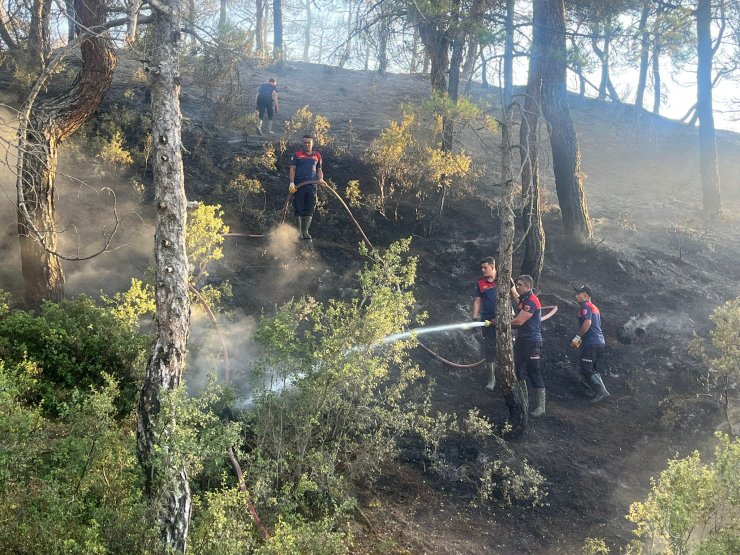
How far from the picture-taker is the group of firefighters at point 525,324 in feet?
25.5

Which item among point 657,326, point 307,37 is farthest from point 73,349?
point 307,37

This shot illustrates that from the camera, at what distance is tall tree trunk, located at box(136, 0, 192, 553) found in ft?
12.3

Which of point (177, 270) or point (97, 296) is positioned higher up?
point (177, 270)

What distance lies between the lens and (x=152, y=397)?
13.1 ft

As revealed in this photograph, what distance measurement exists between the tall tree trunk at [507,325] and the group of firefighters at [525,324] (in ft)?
1.03

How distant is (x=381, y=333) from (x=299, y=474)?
1.46m

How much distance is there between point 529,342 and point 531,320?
30 centimetres

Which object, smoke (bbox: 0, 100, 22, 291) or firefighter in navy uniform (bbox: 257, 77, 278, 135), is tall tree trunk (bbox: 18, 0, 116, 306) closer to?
smoke (bbox: 0, 100, 22, 291)

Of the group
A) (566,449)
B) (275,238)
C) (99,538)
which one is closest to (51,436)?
(99,538)

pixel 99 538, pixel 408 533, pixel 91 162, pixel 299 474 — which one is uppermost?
pixel 91 162

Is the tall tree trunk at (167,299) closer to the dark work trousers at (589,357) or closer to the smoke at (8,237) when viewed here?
the smoke at (8,237)

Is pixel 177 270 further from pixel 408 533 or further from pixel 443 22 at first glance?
pixel 443 22

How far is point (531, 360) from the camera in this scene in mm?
7746

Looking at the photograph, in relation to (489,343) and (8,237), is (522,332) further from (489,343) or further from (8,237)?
(8,237)
